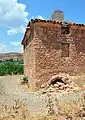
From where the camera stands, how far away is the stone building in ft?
54.6

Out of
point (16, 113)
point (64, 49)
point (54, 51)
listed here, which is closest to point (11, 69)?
point (64, 49)

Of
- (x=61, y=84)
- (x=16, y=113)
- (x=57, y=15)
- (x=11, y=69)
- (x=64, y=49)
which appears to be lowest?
(x=11, y=69)

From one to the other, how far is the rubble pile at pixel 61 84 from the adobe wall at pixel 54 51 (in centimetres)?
49

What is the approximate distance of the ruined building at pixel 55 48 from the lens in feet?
54.6

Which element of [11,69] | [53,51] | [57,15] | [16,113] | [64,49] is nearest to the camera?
[16,113]

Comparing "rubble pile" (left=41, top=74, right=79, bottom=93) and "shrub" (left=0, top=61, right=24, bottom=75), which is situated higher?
"rubble pile" (left=41, top=74, right=79, bottom=93)

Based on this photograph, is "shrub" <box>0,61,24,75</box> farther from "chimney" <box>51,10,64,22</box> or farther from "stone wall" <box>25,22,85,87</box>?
"stone wall" <box>25,22,85,87</box>

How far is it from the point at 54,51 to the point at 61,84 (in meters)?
2.46

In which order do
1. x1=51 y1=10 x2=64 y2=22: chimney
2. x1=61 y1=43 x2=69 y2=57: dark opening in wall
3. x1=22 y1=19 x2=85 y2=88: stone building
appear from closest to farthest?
1. x1=22 y1=19 x2=85 y2=88: stone building
2. x1=61 y1=43 x2=69 y2=57: dark opening in wall
3. x1=51 y1=10 x2=64 y2=22: chimney

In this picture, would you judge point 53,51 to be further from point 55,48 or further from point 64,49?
point 64,49

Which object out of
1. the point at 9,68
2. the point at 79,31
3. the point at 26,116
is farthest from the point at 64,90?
the point at 9,68

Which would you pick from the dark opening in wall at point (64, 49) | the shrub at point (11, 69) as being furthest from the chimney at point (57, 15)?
the shrub at point (11, 69)

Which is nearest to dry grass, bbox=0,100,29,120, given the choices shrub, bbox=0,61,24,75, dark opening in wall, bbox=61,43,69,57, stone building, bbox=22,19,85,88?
stone building, bbox=22,19,85,88

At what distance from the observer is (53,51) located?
17.1m
